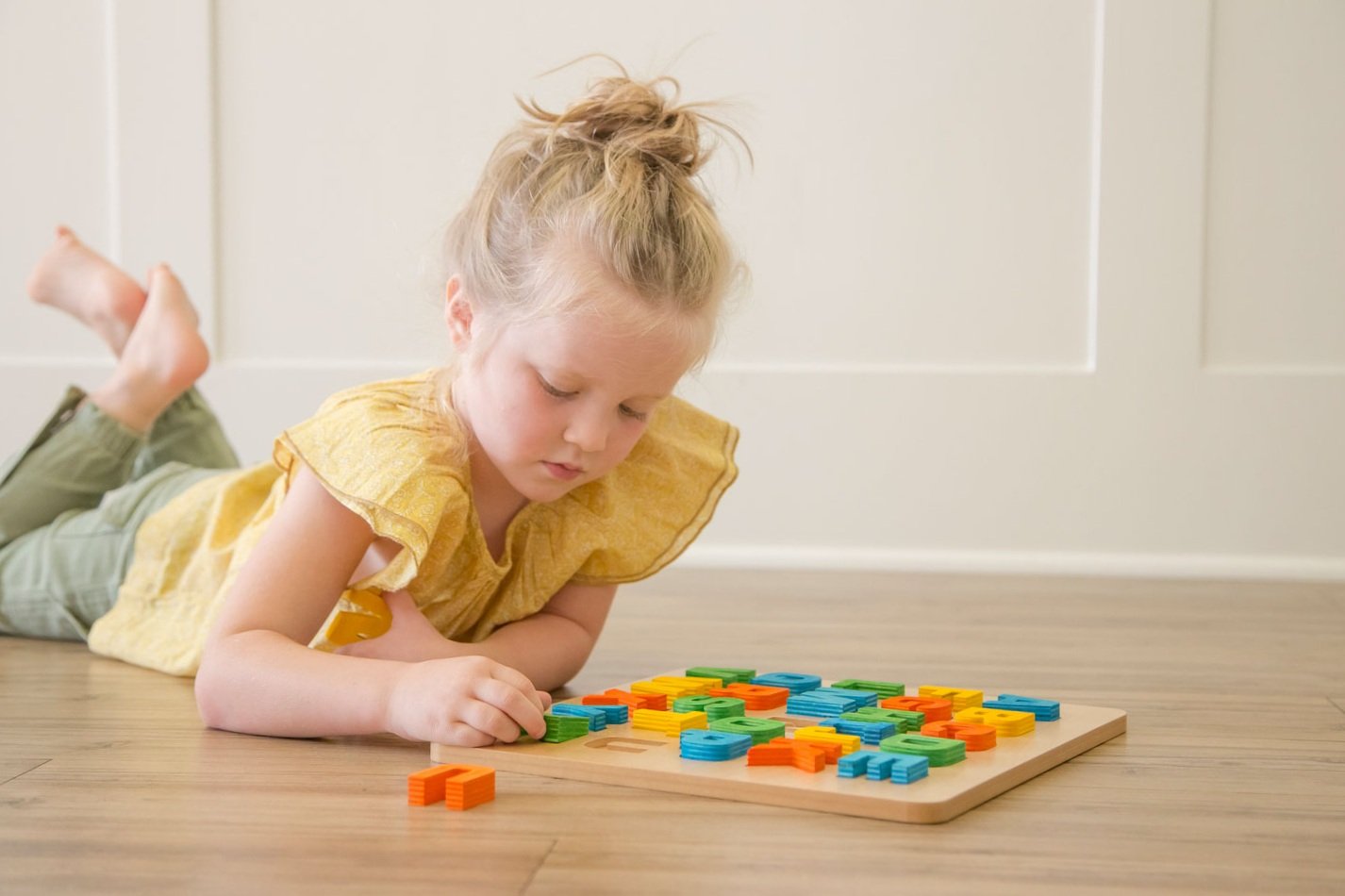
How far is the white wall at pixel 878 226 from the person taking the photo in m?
2.17

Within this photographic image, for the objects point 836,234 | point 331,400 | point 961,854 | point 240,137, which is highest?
point 240,137

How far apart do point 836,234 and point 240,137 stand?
3.29 ft

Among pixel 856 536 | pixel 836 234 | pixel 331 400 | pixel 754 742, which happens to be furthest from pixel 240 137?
pixel 754 742

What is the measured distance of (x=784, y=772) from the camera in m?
0.84

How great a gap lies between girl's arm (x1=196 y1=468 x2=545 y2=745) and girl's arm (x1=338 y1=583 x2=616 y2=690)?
58mm

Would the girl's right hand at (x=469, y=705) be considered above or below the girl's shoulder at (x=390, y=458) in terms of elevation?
below

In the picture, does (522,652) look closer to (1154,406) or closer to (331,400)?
(331,400)

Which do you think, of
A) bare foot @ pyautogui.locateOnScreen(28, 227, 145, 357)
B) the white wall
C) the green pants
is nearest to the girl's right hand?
the green pants

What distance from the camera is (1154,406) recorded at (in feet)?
7.15

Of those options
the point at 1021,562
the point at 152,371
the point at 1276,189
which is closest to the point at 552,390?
the point at 152,371

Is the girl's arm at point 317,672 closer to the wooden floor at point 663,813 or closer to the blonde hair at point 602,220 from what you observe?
the wooden floor at point 663,813

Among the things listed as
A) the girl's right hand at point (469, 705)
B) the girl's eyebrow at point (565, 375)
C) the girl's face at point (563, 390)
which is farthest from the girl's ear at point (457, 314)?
the girl's right hand at point (469, 705)

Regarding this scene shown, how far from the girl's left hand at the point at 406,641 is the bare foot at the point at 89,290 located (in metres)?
0.73

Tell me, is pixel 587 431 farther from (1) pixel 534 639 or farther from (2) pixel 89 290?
(2) pixel 89 290
